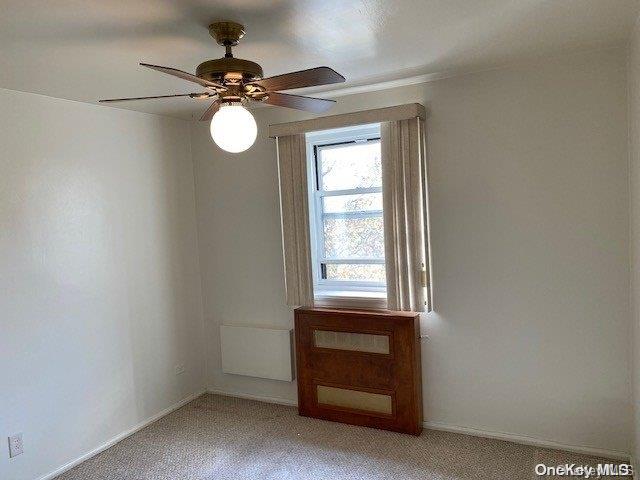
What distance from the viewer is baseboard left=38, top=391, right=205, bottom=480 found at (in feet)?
9.78

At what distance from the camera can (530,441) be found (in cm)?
299

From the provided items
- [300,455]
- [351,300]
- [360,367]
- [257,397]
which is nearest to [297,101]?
[351,300]

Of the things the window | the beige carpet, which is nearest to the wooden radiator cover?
the beige carpet

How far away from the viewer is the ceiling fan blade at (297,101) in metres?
2.12

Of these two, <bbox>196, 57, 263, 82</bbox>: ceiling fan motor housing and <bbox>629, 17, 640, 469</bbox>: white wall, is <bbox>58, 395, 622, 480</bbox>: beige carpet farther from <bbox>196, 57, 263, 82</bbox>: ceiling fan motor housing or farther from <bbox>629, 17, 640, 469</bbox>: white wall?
<bbox>196, 57, 263, 82</bbox>: ceiling fan motor housing

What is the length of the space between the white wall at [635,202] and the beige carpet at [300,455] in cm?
57

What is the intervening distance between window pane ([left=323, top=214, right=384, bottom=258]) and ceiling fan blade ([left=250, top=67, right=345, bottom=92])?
1662 millimetres

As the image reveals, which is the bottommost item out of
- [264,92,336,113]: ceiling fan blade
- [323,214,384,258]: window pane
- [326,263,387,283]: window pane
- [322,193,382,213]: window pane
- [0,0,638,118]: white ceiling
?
[326,263,387,283]: window pane

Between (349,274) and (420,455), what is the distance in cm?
132

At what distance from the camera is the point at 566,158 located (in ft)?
9.13

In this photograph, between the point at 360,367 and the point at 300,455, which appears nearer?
the point at 300,455

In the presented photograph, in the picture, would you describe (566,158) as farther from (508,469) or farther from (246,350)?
(246,350)

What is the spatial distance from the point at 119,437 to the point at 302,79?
2.86m

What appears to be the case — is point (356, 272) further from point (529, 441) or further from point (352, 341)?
point (529, 441)
